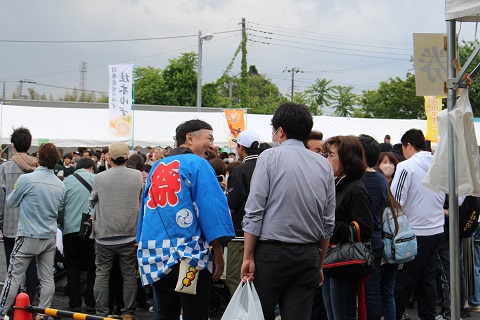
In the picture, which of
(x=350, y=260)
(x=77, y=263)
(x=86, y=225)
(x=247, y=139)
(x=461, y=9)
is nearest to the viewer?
(x=461, y=9)

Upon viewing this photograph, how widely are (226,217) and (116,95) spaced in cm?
1570

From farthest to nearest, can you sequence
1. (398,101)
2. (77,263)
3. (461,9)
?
1. (398,101)
2. (77,263)
3. (461,9)

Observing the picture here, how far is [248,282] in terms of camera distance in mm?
3789

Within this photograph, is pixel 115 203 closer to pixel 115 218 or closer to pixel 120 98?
pixel 115 218

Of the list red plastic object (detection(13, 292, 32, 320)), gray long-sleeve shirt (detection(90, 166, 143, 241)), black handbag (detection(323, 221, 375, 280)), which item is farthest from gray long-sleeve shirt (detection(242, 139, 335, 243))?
gray long-sleeve shirt (detection(90, 166, 143, 241))

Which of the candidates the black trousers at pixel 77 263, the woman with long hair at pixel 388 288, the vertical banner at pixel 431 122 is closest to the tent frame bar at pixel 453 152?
the woman with long hair at pixel 388 288

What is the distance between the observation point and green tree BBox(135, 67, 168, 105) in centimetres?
4772

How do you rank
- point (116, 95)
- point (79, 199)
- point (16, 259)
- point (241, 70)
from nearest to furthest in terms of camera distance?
point (16, 259), point (79, 199), point (116, 95), point (241, 70)

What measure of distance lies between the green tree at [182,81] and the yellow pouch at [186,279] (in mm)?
39882

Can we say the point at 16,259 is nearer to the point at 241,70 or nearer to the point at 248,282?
the point at 248,282

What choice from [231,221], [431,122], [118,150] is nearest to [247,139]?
[118,150]

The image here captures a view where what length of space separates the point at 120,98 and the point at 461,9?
15.8 metres

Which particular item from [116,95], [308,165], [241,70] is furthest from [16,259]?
[241,70]

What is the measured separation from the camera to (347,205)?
459cm
